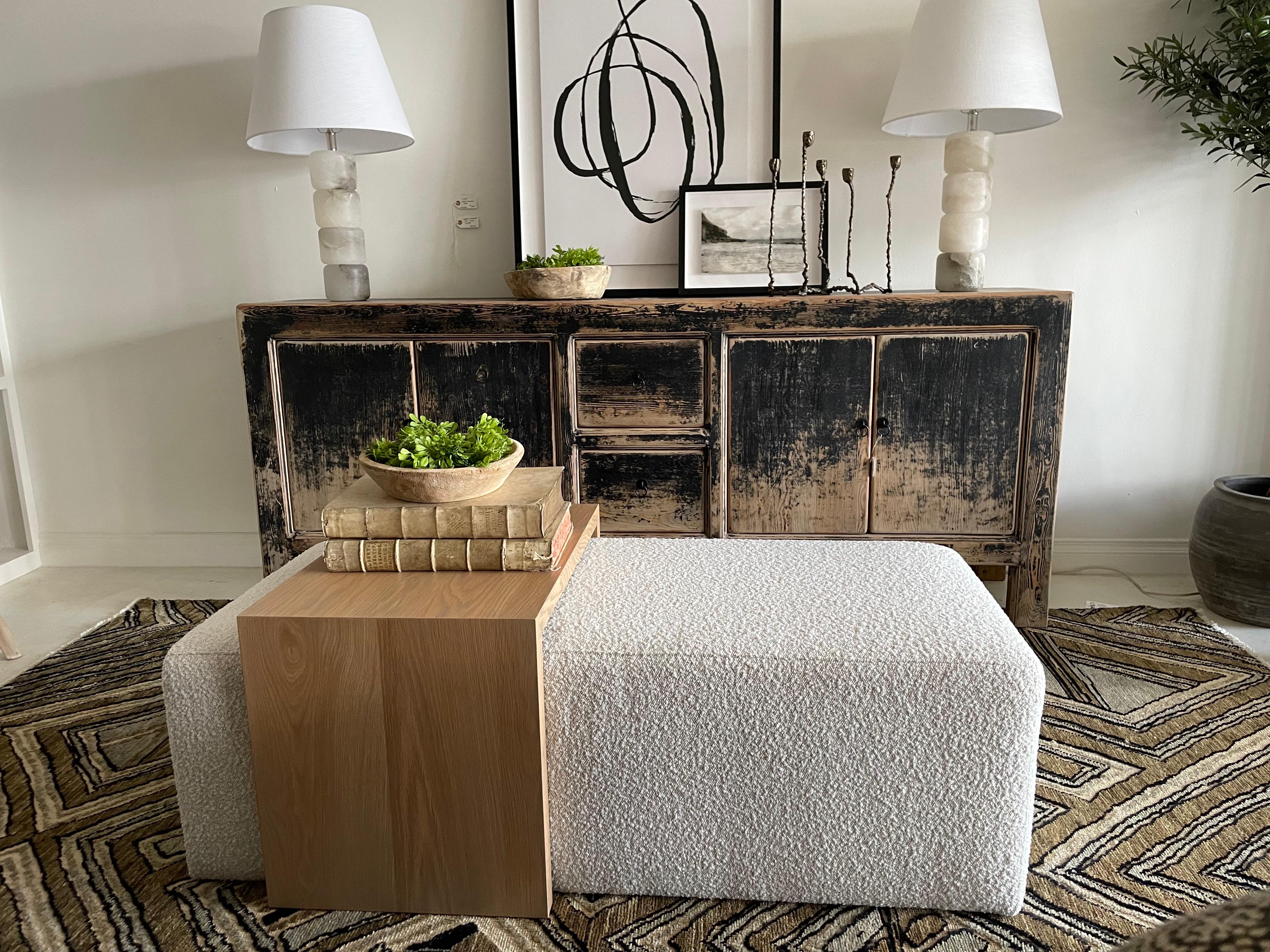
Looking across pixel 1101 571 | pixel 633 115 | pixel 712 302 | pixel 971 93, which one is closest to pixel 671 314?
pixel 712 302

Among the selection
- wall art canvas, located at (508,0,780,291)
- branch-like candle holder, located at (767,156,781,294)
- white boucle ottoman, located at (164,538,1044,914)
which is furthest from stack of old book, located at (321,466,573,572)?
wall art canvas, located at (508,0,780,291)

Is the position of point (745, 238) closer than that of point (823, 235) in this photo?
No

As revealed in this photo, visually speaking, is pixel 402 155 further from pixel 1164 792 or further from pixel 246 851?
pixel 1164 792

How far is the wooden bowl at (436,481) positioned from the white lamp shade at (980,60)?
1.48 m

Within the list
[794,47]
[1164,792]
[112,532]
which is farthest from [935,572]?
[112,532]

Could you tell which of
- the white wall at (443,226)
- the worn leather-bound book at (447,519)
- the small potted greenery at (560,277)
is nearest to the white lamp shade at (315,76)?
the white wall at (443,226)

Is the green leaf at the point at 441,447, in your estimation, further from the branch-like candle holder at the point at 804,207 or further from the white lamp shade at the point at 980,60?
the white lamp shade at the point at 980,60

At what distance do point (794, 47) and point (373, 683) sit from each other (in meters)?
2.10

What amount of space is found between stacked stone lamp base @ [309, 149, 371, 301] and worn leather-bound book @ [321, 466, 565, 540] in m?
1.25

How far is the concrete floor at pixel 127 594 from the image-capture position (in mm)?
A: 2270

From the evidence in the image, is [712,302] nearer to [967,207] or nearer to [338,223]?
[967,207]

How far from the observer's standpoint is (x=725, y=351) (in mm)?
2207

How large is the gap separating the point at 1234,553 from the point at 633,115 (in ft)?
6.25

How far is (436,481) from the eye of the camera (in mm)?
1267
